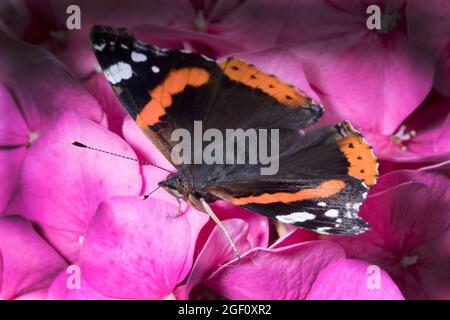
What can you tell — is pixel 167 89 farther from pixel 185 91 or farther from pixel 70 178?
pixel 70 178

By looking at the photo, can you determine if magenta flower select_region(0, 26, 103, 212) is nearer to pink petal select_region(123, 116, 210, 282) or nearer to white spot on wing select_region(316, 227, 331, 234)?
pink petal select_region(123, 116, 210, 282)

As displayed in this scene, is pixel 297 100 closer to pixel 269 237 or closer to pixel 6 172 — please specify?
pixel 269 237

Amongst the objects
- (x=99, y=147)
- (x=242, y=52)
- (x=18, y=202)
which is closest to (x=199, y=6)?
(x=242, y=52)

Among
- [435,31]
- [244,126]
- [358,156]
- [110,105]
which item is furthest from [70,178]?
[435,31]

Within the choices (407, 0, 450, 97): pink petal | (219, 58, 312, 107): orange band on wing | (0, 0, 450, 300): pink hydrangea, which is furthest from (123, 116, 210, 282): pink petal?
(407, 0, 450, 97): pink petal
